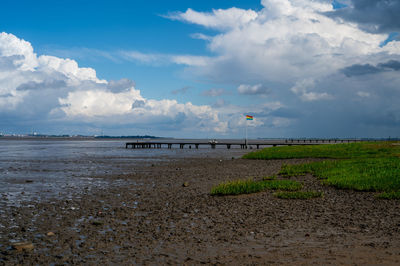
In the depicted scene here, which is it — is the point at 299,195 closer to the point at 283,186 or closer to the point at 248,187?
the point at 283,186

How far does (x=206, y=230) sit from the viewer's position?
990cm

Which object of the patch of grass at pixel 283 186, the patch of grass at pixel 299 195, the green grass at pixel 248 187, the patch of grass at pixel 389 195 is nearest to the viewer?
the patch of grass at pixel 389 195

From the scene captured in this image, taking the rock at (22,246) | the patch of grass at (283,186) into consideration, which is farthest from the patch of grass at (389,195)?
the rock at (22,246)

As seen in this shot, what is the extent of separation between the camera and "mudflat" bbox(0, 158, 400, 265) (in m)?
7.58

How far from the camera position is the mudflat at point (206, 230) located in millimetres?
7577

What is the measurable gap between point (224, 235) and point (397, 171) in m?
13.8

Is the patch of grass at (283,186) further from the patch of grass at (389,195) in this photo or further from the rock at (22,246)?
the rock at (22,246)

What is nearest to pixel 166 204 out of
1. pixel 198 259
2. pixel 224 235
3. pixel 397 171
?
pixel 224 235

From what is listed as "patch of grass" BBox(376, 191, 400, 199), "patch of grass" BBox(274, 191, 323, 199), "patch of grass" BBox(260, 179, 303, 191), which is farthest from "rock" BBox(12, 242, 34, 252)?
"patch of grass" BBox(376, 191, 400, 199)

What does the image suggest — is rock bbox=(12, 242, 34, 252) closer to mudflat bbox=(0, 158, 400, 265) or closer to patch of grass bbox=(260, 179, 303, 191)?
mudflat bbox=(0, 158, 400, 265)

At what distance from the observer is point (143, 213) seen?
12375 mm

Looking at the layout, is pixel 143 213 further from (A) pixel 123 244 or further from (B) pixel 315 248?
(B) pixel 315 248

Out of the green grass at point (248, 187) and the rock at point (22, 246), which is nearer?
the rock at point (22, 246)

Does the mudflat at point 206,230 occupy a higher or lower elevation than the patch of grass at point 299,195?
lower
